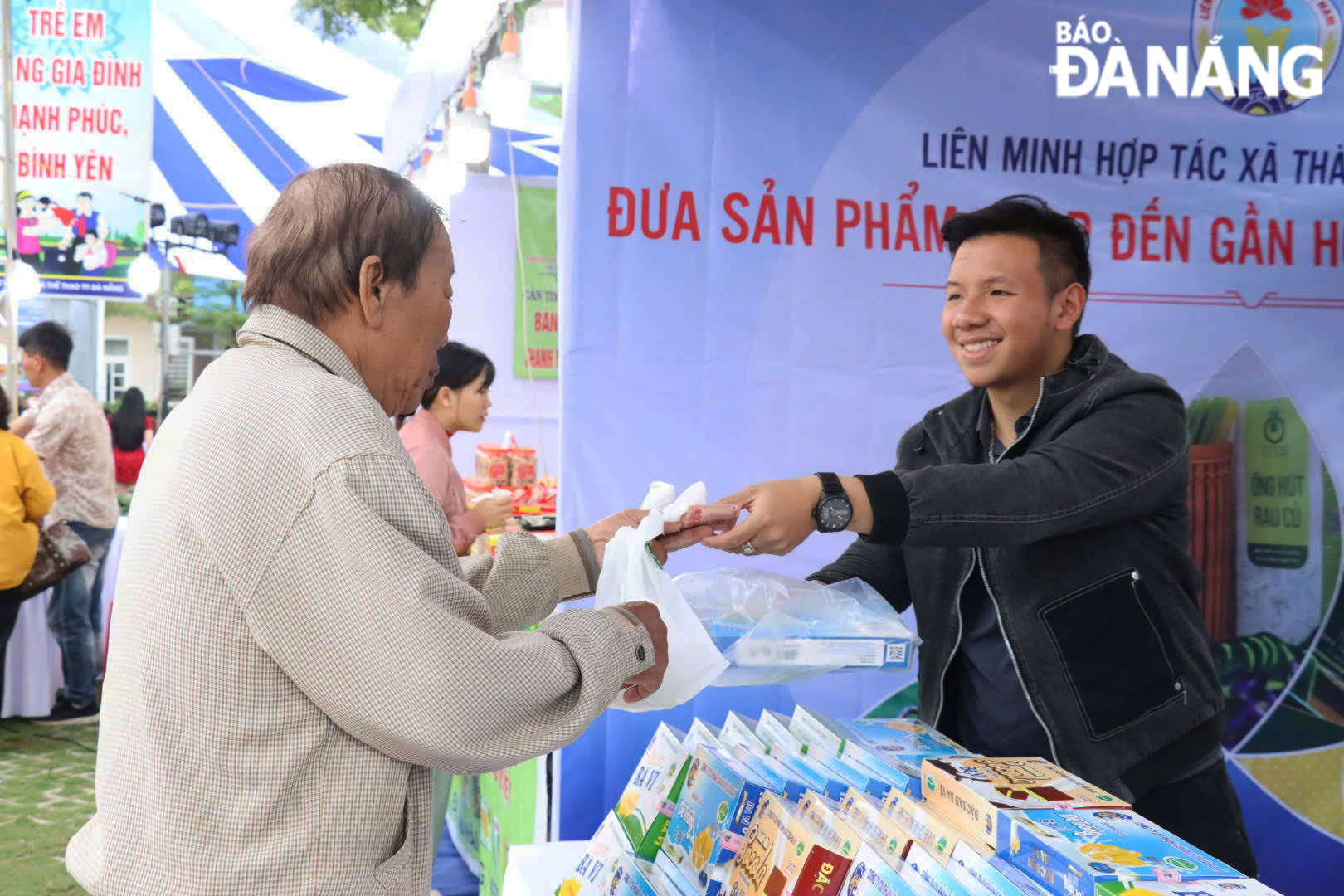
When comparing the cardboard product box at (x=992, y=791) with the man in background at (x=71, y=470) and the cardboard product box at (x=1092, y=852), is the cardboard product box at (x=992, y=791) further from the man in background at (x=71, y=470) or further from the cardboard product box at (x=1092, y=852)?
the man in background at (x=71, y=470)

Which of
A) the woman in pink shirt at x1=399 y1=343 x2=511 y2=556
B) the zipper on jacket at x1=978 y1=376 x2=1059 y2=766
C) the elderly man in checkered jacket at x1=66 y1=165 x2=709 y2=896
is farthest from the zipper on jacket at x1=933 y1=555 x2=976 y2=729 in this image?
the woman in pink shirt at x1=399 y1=343 x2=511 y2=556

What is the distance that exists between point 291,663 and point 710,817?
0.74m

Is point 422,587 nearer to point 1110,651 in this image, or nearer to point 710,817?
point 710,817

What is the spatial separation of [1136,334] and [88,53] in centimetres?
756

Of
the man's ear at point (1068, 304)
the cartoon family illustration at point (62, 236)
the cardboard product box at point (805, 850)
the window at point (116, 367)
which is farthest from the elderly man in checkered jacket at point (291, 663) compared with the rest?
the window at point (116, 367)

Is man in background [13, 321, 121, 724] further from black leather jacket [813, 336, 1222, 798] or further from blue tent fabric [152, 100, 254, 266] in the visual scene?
black leather jacket [813, 336, 1222, 798]

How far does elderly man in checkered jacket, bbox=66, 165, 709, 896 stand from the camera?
1.20 meters

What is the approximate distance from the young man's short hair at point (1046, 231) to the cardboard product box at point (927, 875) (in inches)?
44.2

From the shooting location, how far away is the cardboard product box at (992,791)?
134 centimetres

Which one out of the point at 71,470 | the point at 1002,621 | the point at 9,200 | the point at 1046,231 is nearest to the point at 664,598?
the point at 1002,621

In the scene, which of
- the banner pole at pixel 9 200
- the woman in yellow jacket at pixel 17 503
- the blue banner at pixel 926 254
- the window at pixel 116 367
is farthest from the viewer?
the window at pixel 116 367

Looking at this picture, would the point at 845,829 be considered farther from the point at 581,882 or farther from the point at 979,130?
the point at 979,130

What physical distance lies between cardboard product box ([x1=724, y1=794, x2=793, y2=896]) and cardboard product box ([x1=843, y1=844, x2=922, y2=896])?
11cm

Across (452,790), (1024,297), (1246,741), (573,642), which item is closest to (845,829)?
(573,642)
